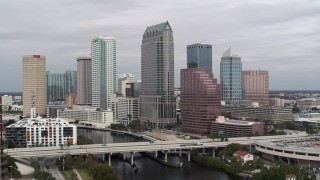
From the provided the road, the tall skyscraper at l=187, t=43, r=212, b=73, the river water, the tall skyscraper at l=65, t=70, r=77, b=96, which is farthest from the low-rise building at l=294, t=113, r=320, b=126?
the tall skyscraper at l=65, t=70, r=77, b=96

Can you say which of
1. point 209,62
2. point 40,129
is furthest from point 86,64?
point 40,129

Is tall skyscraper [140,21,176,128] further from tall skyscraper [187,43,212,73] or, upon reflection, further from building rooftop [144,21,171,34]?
tall skyscraper [187,43,212,73]

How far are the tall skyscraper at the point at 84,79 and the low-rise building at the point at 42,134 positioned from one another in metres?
48.0

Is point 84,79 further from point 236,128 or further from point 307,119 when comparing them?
point 236,128

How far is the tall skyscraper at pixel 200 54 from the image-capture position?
96125 millimetres

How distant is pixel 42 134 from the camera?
1816 inches

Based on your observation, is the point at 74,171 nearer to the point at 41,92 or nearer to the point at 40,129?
the point at 40,129

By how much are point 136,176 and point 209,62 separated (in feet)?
222

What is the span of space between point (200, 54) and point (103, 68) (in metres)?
22.1

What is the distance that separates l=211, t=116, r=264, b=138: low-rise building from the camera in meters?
53.0

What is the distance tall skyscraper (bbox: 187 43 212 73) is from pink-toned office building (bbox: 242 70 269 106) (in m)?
9.47

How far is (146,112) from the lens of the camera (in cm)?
7162

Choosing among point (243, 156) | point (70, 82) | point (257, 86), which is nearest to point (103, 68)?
point (257, 86)

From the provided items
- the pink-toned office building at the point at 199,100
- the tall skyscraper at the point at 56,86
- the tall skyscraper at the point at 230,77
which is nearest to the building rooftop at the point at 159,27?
the pink-toned office building at the point at 199,100
